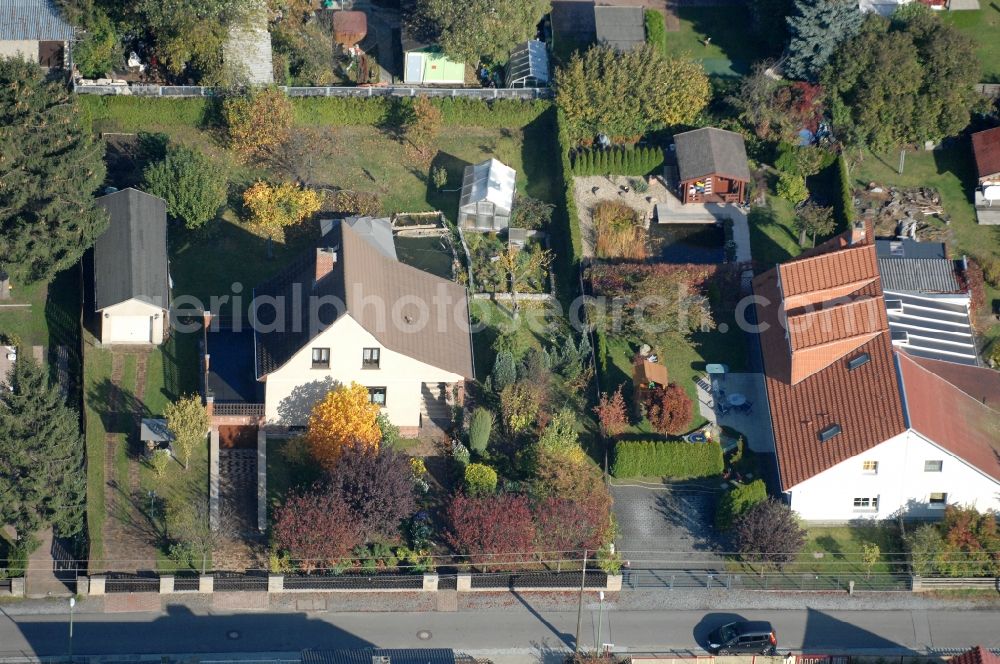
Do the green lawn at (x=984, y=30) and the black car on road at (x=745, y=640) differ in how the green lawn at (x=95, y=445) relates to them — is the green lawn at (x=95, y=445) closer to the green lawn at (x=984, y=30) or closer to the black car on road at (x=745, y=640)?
the black car on road at (x=745, y=640)

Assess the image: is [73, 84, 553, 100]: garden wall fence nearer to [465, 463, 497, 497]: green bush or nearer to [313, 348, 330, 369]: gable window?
[313, 348, 330, 369]: gable window

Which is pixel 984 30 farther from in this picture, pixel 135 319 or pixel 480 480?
pixel 135 319

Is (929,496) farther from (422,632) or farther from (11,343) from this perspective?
(11,343)

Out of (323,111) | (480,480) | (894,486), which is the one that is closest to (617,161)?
(323,111)

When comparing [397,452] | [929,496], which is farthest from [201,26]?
[929,496]

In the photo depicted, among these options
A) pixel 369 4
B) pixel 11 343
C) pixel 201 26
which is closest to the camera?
pixel 11 343

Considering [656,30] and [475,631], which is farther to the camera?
[656,30]

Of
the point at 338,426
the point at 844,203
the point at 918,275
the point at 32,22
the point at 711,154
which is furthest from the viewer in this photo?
the point at 32,22

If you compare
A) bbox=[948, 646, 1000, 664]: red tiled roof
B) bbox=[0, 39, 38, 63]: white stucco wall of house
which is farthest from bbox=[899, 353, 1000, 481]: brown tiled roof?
bbox=[0, 39, 38, 63]: white stucco wall of house
